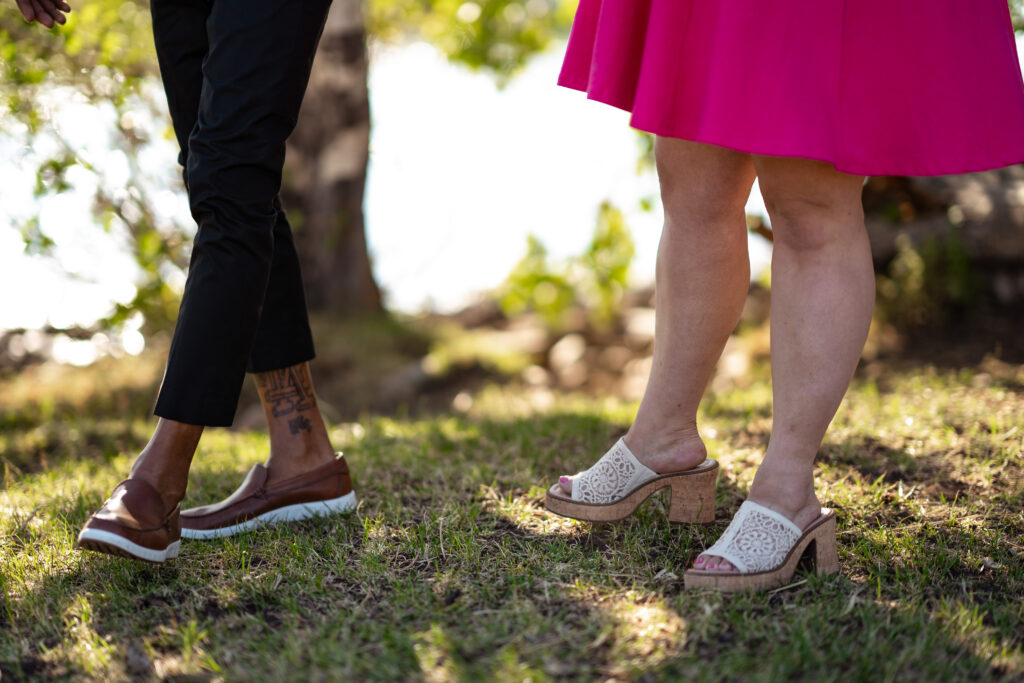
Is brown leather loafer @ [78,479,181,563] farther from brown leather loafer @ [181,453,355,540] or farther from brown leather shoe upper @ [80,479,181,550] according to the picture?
brown leather loafer @ [181,453,355,540]

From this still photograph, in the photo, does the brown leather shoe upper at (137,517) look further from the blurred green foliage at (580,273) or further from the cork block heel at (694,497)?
the blurred green foliage at (580,273)

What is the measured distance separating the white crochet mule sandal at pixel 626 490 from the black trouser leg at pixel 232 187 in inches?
28.3

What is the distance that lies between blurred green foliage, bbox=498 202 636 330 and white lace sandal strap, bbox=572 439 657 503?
3516 millimetres

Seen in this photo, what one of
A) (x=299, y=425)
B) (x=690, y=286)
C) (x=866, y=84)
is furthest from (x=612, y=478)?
(x=866, y=84)

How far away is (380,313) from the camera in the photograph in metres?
5.68

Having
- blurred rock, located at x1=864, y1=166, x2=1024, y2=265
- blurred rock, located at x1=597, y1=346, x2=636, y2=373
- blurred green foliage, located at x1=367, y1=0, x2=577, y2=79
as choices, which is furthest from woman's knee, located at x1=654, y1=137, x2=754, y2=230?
blurred rock, located at x1=597, y1=346, x2=636, y2=373

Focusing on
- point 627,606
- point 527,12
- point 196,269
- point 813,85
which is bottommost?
point 627,606

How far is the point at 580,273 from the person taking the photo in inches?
219

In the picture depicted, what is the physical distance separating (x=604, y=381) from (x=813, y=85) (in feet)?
15.3

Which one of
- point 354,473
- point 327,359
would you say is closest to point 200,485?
point 354,473

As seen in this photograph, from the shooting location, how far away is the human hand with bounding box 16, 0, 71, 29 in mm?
1804

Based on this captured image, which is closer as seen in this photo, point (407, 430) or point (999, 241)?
point (407, 430)

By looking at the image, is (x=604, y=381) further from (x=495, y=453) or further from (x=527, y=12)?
(x=495, y=453)

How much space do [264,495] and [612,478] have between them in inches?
32.9
